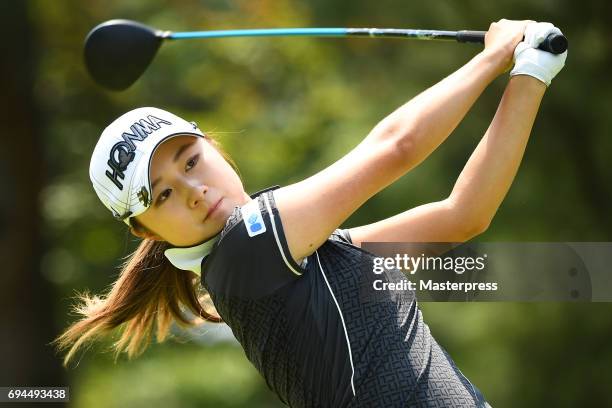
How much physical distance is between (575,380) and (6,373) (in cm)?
359

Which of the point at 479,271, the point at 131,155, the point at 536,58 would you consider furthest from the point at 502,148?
the point at 131,155

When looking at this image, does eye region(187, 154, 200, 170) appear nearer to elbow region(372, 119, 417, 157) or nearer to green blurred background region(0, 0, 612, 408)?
elbow region(372, 119, 417, 157)

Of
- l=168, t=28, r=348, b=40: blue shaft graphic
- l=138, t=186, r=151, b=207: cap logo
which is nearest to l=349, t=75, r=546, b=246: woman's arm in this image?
l=138, t=186, r=151, b=207: cap logo

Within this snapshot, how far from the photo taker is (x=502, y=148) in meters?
2.45

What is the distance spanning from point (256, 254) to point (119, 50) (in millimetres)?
1584

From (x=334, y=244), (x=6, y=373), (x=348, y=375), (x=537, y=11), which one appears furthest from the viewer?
(x=6, y=373)

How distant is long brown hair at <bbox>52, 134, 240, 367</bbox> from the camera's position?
2.70m

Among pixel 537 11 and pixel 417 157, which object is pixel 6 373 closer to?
pixel 537 11

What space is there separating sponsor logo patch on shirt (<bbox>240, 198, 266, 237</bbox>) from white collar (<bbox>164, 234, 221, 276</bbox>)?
5.4 inches

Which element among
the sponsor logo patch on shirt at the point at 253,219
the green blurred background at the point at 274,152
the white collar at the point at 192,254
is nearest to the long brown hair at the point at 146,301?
the white collar at the point at 192,254

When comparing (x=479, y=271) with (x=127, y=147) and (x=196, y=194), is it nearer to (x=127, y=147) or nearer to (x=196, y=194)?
(x=196, y=194)

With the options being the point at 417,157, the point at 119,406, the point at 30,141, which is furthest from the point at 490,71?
the point at 119,406

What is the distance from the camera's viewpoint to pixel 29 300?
7562 millimetres

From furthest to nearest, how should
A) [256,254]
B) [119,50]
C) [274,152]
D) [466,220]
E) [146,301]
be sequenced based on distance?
1. [274,152]
2. [119,50]
3. [146,301]
4. [466,220]
5. [256,254]
